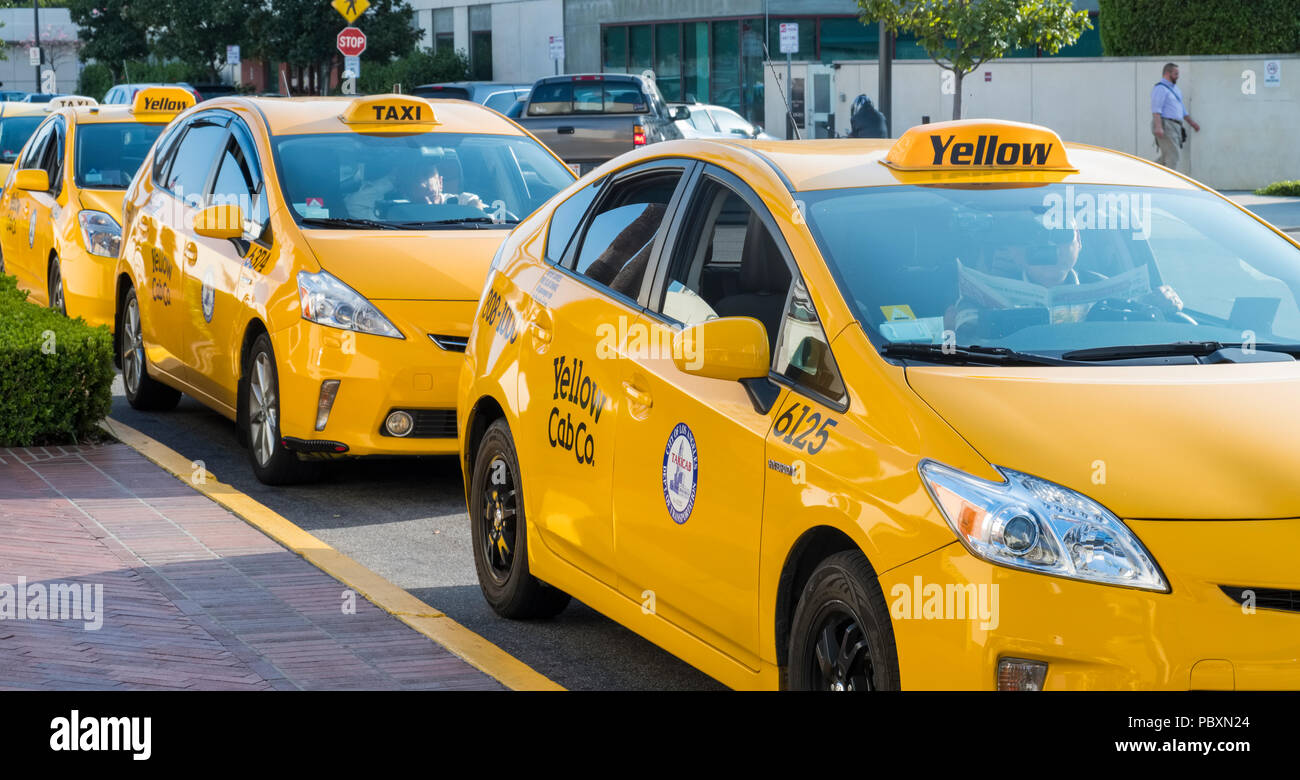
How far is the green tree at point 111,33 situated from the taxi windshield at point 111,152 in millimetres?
51779

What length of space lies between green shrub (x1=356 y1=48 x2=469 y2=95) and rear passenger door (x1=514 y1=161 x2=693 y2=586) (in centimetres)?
4531

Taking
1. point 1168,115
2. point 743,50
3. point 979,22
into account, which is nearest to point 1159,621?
point 979,22

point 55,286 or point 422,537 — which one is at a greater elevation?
point 55,286

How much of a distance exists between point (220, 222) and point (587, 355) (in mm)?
4041

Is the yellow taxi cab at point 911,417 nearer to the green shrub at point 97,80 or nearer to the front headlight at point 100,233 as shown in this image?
the front headlight at point 100,233

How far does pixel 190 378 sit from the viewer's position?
9922 millimetres

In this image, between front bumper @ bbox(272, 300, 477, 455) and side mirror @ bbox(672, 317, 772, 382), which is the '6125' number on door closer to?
side mirror @ bbox(672, 317, 772, 382)

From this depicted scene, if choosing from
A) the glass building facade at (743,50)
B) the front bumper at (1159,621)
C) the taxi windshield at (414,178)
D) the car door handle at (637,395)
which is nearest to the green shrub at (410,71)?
the glass building facade at (743,50)

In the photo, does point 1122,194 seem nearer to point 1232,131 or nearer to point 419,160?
point 419,160

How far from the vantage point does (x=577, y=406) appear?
5.53m

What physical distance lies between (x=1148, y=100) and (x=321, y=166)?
25209mm

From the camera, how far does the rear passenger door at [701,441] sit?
4578mm

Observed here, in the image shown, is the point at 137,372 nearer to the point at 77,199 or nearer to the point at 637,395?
the point at 77,199

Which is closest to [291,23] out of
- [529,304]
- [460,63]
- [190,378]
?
[460,63]
